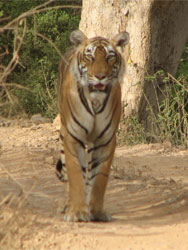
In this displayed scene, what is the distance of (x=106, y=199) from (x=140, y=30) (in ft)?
14.3

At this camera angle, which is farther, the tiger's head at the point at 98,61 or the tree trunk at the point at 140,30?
the tree trunk at the point at 140,30

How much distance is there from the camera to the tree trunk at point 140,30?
33.3ft

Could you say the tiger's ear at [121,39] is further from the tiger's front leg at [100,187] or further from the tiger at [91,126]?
the tiger's front leg at [100,187]

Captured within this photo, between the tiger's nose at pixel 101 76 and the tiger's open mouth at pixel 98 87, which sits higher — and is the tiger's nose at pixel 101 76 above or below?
above

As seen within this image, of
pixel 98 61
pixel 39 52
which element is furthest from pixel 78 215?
pixel 39 52

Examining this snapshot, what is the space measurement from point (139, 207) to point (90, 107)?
1320mm

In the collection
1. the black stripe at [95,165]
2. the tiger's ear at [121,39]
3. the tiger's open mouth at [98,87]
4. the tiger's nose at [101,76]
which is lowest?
the black stripe at [95,165]

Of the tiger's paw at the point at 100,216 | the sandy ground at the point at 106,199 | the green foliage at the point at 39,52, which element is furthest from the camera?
the green foliage at the point at 39,52

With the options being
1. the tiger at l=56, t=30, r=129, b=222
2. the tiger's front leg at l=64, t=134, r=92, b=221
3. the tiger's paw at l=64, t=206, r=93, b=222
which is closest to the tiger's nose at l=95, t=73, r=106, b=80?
the tiger at l=56, t=30, r=129, b=222

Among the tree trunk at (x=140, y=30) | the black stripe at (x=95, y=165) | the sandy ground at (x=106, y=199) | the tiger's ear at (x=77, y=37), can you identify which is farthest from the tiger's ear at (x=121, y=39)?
the tree trunk at (x=140, y=30)

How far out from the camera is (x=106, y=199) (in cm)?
658

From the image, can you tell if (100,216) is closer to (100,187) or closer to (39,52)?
(100,187)

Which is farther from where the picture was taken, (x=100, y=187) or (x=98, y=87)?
(x=100, y=187)

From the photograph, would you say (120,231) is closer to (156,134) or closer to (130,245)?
(130,245)
